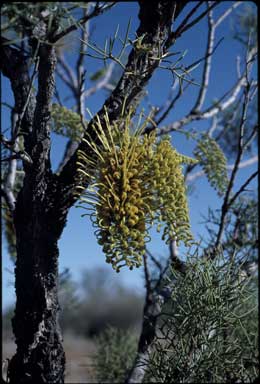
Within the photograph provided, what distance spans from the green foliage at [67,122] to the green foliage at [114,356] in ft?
2.92

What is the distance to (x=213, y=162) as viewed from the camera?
119cm

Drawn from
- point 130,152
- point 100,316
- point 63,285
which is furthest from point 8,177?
point 100,316

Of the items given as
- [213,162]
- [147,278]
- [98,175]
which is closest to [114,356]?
[147,278]

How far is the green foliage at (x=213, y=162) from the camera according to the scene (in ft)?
3.90

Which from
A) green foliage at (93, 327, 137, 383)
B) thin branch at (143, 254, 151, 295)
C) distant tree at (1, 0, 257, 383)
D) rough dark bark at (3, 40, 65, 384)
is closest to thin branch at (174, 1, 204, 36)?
distant tree at (1, 0, 257, 383)

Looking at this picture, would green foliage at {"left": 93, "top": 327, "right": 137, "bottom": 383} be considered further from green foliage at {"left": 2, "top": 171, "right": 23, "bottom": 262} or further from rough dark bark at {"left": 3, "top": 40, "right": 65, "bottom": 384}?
rough dark bark at {"left": 3, "top": 40, "right": 65, "bottom": 384}

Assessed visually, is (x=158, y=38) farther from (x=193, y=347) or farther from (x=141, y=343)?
(x=141, y=343)

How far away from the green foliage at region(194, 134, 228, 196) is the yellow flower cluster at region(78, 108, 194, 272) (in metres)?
0.40

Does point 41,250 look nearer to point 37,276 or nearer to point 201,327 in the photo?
point 37,276

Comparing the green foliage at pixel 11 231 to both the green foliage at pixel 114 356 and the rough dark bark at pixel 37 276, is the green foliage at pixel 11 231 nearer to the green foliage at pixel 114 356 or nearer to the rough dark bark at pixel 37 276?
the green foliage at pixel 114 356

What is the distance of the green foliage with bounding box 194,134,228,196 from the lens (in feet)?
3.90

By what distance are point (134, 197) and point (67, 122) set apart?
0.52 meters

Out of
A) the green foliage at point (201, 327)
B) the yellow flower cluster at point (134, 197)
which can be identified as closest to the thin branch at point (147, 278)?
the green foliage at point (201, 327)

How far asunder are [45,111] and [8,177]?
42cm
